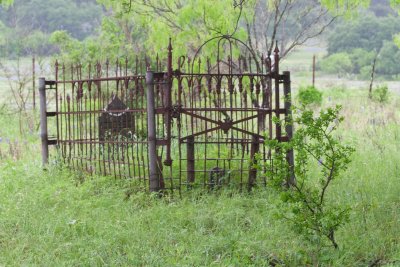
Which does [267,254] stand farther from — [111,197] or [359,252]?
[111,197]

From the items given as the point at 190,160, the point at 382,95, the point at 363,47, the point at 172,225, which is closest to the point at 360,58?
the point at 363,47

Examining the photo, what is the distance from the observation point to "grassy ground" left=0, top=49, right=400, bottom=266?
521 centimetres

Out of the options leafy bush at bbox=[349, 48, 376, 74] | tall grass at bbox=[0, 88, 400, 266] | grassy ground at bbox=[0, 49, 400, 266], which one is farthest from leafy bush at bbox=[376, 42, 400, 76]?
tall grass at bbox=[0, 88, 400, 266]

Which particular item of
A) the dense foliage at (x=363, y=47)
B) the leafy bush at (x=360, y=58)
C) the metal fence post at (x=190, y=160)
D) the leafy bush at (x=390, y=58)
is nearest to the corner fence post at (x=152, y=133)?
the metal fence post at (x=190, y=160)

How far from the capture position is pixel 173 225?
6055 millimetres

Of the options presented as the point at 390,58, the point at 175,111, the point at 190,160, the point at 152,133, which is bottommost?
the point at 190,160

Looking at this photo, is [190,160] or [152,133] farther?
[190,160]

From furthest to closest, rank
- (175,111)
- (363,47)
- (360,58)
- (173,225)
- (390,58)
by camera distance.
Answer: (363,47) → (360,58) → (390,58) → (175,111) → (173,225)

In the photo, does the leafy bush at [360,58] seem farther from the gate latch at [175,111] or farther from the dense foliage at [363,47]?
the gate latch at [175,111]

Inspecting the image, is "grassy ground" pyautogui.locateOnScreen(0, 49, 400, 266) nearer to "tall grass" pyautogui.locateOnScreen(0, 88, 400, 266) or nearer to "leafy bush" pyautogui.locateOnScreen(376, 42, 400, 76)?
"tall grass" pyautogui.locateOnScreen(0, 88, 400, 266)

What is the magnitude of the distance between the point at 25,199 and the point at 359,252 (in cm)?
371

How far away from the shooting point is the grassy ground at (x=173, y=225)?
5.21 metres

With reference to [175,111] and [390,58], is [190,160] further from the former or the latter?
[390,58]

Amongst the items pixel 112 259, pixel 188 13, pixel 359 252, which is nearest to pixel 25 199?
pixel 112 259
